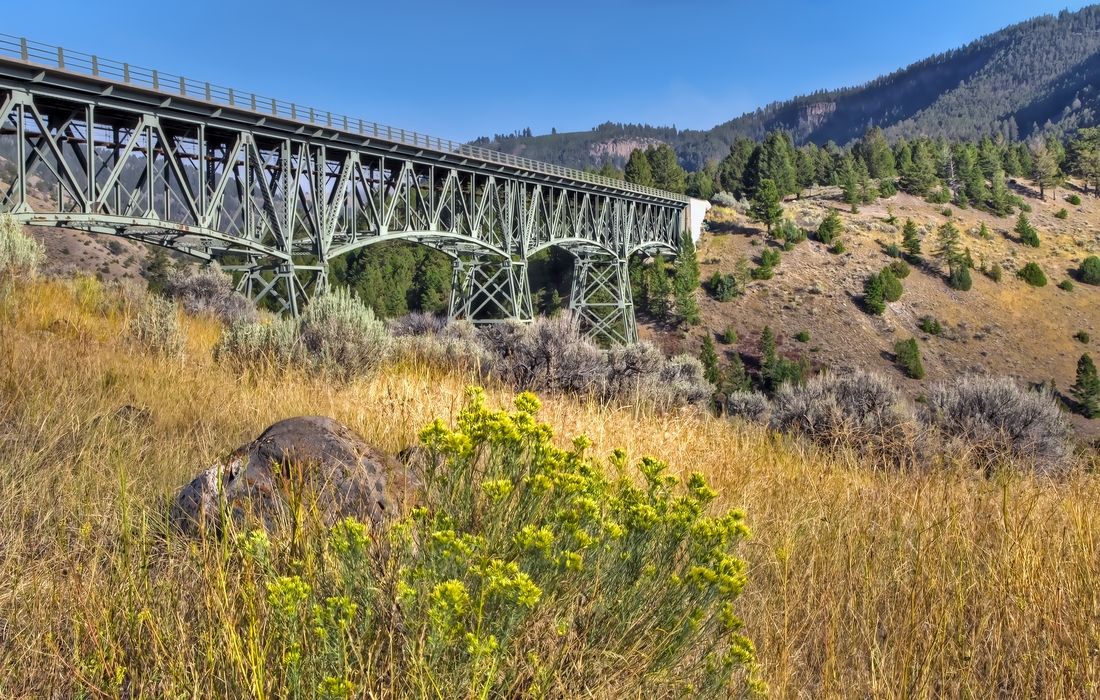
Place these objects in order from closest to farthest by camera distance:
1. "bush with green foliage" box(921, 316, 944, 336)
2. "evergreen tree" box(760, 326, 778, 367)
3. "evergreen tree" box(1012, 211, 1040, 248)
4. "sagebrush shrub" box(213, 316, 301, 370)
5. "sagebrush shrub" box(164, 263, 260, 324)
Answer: "sagebrush shrub" box(213, 316, 301, 370) < "sagebrush shrub" box(164, 263, 260, 324) < "evergreen tree" box(760, 326, 778, 367) < "bush with green foliage" box(921, 316, 944, 336) < "evergreen tree" box(1012, 211, 1040, 248)

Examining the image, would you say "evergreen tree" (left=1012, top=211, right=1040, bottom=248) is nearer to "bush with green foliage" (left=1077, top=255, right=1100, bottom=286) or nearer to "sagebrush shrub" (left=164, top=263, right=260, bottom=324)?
"bush with green foliage" (left=1077, top=255, right=1100, bottom=286)

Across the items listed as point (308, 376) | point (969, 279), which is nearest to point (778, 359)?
point (969, 279)

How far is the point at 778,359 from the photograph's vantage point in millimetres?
39312

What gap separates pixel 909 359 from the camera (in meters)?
40.1

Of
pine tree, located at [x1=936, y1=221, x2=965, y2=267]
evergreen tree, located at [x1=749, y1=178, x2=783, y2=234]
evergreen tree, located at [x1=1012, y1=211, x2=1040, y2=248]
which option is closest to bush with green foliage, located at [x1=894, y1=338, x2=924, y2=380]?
pine tree, located at [x1=936, y1=221, x2=965, y2=267]

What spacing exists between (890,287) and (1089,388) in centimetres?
1385

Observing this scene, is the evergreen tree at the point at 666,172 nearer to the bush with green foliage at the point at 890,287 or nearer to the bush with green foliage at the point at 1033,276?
the bush with green foliage at the point at 890,287

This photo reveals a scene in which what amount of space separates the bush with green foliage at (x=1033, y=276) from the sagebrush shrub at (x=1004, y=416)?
1805 inches

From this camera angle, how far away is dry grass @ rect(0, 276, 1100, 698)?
6.77 feet

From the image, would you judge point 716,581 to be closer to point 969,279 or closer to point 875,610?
point 875,610

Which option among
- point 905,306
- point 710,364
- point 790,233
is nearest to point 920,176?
point 790,233

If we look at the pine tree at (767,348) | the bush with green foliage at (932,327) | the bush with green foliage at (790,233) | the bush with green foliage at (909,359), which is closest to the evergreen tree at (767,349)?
the pine tree at (767,348)

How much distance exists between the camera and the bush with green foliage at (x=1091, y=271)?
50312 millimetres

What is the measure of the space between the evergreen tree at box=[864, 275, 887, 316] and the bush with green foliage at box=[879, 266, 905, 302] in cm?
31
